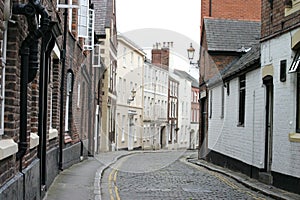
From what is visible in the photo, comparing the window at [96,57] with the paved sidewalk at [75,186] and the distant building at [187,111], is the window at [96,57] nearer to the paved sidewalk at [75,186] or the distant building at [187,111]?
the paved sidewalk at [75,186]

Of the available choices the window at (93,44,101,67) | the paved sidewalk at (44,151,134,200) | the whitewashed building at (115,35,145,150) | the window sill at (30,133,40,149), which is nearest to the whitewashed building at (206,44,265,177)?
the paved sidewalk at (44,151,134,200)

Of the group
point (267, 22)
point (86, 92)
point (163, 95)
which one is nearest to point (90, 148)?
point (86, 92)

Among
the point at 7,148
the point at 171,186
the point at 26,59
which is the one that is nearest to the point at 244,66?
the point at 171,186

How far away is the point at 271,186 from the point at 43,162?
6153mm

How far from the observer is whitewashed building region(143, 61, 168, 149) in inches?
2191

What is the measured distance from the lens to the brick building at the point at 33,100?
7.21 meters

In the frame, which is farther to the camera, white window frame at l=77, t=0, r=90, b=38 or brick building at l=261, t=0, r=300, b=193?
white window frame at l=77, t=0, r=90, b=38

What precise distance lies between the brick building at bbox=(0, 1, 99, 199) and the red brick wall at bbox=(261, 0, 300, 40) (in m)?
5.61

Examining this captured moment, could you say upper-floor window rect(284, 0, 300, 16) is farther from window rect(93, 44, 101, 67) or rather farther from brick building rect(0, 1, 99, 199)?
window rect(93, 44, 101, 67)

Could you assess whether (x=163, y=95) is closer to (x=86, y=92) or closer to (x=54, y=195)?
(x=86, y=92)

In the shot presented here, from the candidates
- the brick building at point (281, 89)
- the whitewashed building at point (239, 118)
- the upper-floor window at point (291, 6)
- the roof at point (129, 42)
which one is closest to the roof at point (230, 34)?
the whitewashed building at point (239, 118)

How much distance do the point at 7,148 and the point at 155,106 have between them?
2065 inches

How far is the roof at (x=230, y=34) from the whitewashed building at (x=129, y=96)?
51.4 ft

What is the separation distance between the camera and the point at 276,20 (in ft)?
47.6
